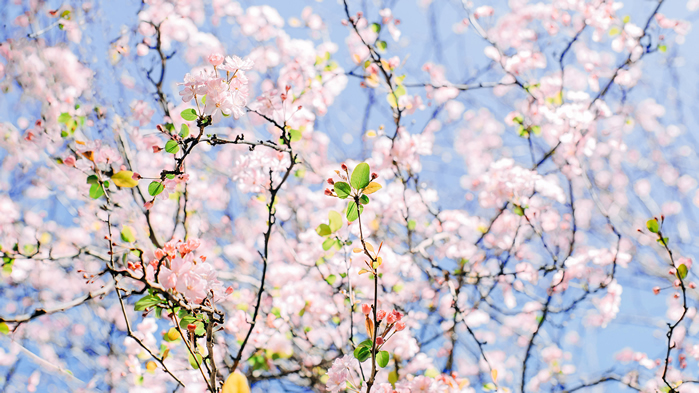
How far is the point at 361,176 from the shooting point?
1.21 m

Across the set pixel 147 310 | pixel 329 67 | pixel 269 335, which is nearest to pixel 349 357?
pixel 147 310

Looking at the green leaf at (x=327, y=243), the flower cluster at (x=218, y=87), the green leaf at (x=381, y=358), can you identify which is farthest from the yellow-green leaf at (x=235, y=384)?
the green leaf at (x=327, y=243)

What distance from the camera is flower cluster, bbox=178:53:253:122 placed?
133 centimetres

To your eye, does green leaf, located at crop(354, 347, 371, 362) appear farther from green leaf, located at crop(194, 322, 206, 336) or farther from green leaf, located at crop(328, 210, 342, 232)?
green leaf, located at crop(328, 210, 342, 232)

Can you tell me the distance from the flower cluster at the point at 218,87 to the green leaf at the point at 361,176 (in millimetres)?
495

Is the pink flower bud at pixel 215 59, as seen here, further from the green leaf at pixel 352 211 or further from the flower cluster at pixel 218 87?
the green leaf at pixel 352 211

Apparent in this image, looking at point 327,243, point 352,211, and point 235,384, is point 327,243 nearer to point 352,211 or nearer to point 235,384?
point 352,211

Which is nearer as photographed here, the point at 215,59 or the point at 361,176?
the point at 361,176

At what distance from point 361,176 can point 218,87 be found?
59 cm

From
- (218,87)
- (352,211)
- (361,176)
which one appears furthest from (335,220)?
(218,87)

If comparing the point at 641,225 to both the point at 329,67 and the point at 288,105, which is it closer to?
the point at 329,67

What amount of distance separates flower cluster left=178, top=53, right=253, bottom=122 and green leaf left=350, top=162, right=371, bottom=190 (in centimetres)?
49

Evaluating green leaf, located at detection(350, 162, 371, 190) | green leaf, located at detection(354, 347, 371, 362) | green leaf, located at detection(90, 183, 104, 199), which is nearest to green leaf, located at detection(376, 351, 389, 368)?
green leaf, located at detection(354, 347, 371, 362)

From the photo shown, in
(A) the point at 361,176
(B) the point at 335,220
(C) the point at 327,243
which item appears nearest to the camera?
(A) the point at 361,176
